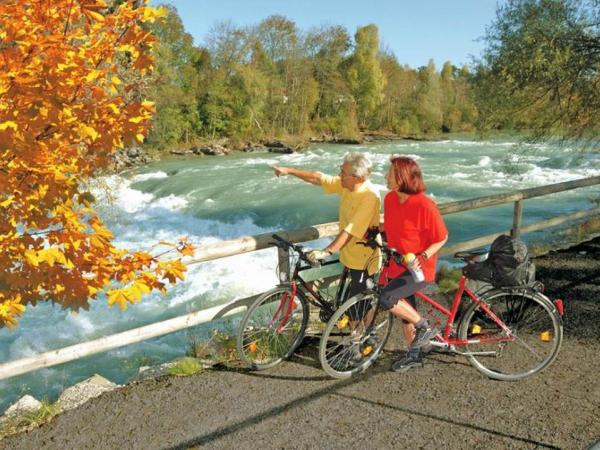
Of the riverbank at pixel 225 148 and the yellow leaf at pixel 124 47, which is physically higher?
the yellow leaf at pixel 124 47

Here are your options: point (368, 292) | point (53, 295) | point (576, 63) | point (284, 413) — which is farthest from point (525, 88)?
point (53, 295)

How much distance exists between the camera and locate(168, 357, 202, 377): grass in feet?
14.0

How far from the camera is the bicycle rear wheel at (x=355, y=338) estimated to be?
4094mm

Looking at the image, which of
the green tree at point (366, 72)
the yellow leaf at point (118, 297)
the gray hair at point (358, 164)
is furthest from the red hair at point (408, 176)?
the green tree at point (366, 72)

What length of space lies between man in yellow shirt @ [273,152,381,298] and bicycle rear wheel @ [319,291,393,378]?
25 centimetres

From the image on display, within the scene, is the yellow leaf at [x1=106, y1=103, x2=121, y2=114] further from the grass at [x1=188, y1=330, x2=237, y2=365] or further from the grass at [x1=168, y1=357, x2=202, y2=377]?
the grass at [x1=188, y1=330, x2=237, y2=365]

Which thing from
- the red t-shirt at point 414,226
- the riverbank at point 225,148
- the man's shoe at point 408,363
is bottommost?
the riverbank at point 225,148

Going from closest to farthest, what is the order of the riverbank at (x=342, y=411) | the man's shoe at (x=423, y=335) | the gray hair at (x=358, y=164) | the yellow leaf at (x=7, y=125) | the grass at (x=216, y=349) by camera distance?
the yellow leaf at (x=7, y=125) → the riverbank at (x=342, y=411) → the gray hair at (x=358, y=164) → the man's shoe at (x=423, y=335) → the grass at (x=216, y=349)

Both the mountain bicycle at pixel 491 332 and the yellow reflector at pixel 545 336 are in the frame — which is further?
the yellow reflector at pixel 545 336

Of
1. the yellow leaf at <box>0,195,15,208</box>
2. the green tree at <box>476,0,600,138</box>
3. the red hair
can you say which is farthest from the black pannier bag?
the green tree at <box>476,0,600,138</box>

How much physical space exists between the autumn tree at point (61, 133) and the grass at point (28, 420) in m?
0.89

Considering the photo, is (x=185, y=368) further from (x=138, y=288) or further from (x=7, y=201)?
(x=7, y=201)

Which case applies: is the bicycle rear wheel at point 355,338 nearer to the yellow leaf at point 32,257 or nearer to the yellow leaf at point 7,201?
the yellow leaf at point 32,257

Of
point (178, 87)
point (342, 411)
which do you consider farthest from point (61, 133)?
point (178, 87)
